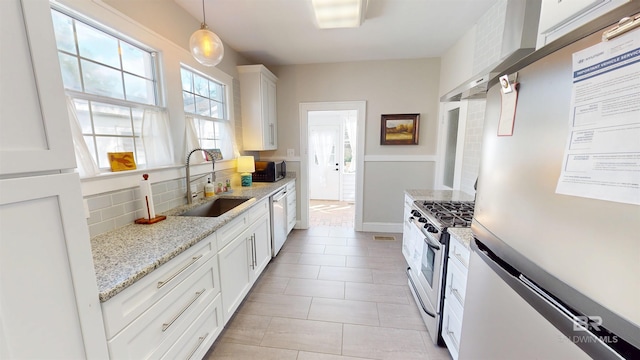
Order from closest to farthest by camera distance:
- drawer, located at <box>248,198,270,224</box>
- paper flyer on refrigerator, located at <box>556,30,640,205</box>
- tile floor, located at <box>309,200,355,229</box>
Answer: paper flyer on refrigerator, located at <box>556,30,640,205</box>, drawer, located at <box>248,198,270,224</box>, tile floor, located at <box>309,200,355,229</box>

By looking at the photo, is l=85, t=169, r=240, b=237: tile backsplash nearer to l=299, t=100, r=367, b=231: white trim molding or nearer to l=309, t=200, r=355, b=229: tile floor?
l=299, t=100, r=367, b=231: white trim molding

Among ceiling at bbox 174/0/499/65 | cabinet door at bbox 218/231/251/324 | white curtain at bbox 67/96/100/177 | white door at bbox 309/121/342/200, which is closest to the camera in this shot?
white curtain at bbox 67/96/100/177

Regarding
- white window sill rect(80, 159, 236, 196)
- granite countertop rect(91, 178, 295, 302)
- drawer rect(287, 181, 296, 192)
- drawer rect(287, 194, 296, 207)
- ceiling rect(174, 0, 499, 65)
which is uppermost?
ceiling rect(174, 0, 499, 65)

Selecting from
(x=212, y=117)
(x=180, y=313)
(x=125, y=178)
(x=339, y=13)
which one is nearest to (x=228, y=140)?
(x=212, y=117)

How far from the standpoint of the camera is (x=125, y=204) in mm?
1596

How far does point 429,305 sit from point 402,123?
2.66 metres

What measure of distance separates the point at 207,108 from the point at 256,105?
0.76m

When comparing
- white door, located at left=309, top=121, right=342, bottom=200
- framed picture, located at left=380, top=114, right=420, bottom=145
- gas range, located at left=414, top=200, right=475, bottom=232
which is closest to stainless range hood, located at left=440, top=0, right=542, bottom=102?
gas range, located at left=414, top=200, right=475, bottom=232

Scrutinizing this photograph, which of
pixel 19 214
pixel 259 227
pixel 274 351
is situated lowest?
pixel 274 351

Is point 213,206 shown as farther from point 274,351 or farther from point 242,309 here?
point 274,351

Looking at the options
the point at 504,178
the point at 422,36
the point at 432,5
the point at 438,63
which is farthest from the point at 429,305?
the point at 438,63

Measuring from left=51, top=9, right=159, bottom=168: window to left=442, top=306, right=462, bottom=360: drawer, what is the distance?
2.48 metres

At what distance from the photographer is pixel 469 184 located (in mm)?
2588

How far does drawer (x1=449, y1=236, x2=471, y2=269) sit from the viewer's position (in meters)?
1.33
